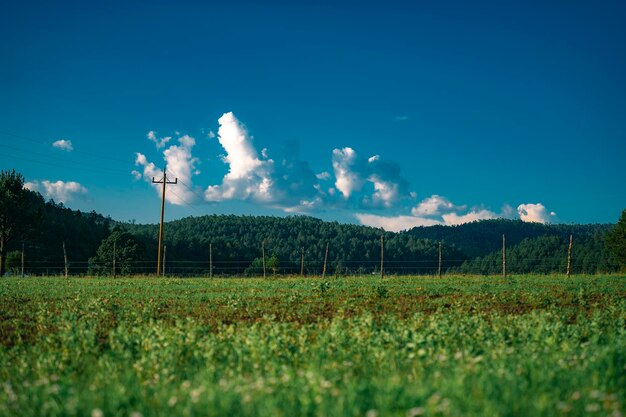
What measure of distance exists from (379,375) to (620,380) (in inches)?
124

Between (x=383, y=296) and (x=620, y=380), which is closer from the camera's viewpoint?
(x=620, y=380)

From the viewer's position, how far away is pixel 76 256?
89.1 m

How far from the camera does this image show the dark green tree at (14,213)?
181ft

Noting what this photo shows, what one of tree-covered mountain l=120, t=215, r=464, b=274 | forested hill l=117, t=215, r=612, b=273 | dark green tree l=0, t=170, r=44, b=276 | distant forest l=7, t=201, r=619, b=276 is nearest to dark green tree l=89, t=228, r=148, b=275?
distant forest l=7, t=201, r=619, b=276

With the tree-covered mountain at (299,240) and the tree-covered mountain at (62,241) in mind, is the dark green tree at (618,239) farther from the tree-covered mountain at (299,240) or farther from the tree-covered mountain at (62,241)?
the tree-covered mountain at (62,241)

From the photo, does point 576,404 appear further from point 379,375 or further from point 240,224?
point 240,224

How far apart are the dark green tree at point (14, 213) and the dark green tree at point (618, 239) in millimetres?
78128

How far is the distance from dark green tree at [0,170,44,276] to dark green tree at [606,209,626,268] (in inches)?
3076

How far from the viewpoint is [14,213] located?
2196 inches

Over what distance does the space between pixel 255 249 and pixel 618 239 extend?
89.0 m

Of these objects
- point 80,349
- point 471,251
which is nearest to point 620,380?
point 80,349

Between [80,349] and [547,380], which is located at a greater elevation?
[547,380]

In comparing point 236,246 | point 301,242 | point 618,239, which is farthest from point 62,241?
point 618,239

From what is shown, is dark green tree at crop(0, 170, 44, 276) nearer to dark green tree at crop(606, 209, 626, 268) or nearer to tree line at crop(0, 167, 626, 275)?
tree line at crop(0, 167, 626, 275)
